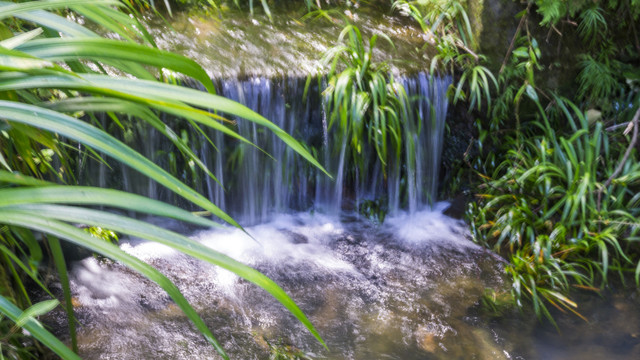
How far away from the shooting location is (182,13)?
13.1ft

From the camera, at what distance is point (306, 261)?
3320mm

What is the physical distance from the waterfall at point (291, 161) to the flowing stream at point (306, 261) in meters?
0.01

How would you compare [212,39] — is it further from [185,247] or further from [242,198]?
[185,247]

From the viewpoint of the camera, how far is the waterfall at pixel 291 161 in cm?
341

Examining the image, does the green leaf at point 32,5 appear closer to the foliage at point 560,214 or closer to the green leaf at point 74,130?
the green leaf at point 74,130

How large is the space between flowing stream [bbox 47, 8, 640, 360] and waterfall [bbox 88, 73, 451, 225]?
1 centimetres

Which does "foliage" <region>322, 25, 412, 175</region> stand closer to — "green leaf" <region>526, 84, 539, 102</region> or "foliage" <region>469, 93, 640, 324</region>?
"foliage" <region>469, 93, 640, 324</region>

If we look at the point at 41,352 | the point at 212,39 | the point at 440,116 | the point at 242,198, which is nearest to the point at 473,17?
the point at 440,116

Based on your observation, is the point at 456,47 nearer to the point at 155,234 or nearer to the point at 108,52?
the point at 108,52

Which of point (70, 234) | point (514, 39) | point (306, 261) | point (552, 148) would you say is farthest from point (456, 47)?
point (70, 234)

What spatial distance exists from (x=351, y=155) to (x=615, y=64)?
220 centimetres

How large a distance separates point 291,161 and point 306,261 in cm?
77

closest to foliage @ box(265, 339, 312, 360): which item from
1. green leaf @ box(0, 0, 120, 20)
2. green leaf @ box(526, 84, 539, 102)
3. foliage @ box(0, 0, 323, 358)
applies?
foliage @ box(0, 0, 323, 358)

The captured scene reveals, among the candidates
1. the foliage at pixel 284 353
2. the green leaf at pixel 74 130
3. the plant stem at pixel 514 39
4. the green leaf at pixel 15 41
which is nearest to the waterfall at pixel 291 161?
the plant stem at pixel 514 39
